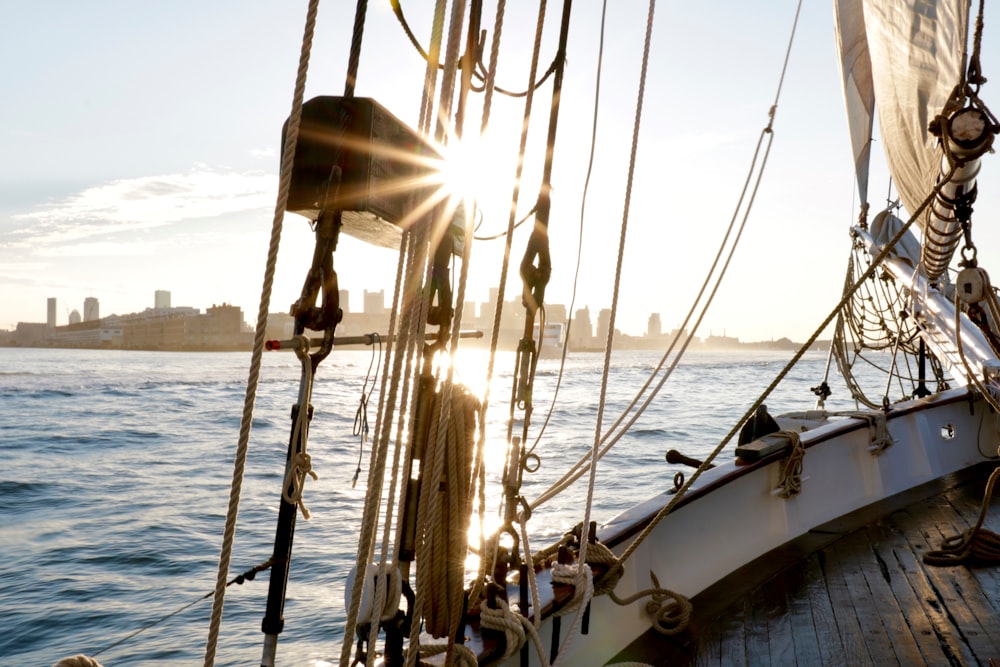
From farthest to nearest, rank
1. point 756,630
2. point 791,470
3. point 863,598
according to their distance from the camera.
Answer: point 791,470 < point 863,598 < point 756,630

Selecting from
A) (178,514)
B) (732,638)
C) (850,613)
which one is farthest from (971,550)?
(178,514)

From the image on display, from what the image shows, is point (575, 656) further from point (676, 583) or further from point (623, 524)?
point (676, 583)

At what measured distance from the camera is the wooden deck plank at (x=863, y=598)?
94.0 inches

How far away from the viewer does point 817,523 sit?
3.79m

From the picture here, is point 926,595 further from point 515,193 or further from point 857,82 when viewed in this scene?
point 857,82

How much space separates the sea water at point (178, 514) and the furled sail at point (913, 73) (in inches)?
107

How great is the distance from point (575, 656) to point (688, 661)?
0.37m

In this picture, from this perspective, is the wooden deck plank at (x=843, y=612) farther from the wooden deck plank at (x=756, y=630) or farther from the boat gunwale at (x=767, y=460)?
the boat gunwale at (x=767, y=460)

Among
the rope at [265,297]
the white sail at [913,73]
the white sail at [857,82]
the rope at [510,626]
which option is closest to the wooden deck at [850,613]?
the rope at [510,626]

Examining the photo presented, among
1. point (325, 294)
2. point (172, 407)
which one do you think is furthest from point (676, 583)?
point (172, 407)

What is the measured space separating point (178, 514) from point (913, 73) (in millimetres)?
9273

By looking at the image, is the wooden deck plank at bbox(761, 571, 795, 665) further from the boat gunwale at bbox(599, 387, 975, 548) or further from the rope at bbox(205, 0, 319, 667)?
the rope at bbox(205, 0, 319, 667)

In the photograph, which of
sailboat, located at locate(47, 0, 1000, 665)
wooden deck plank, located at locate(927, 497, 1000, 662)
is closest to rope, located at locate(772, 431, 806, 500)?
sailboat, located at locate(47, 0, 1000, 665)

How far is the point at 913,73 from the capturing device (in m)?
3.45
